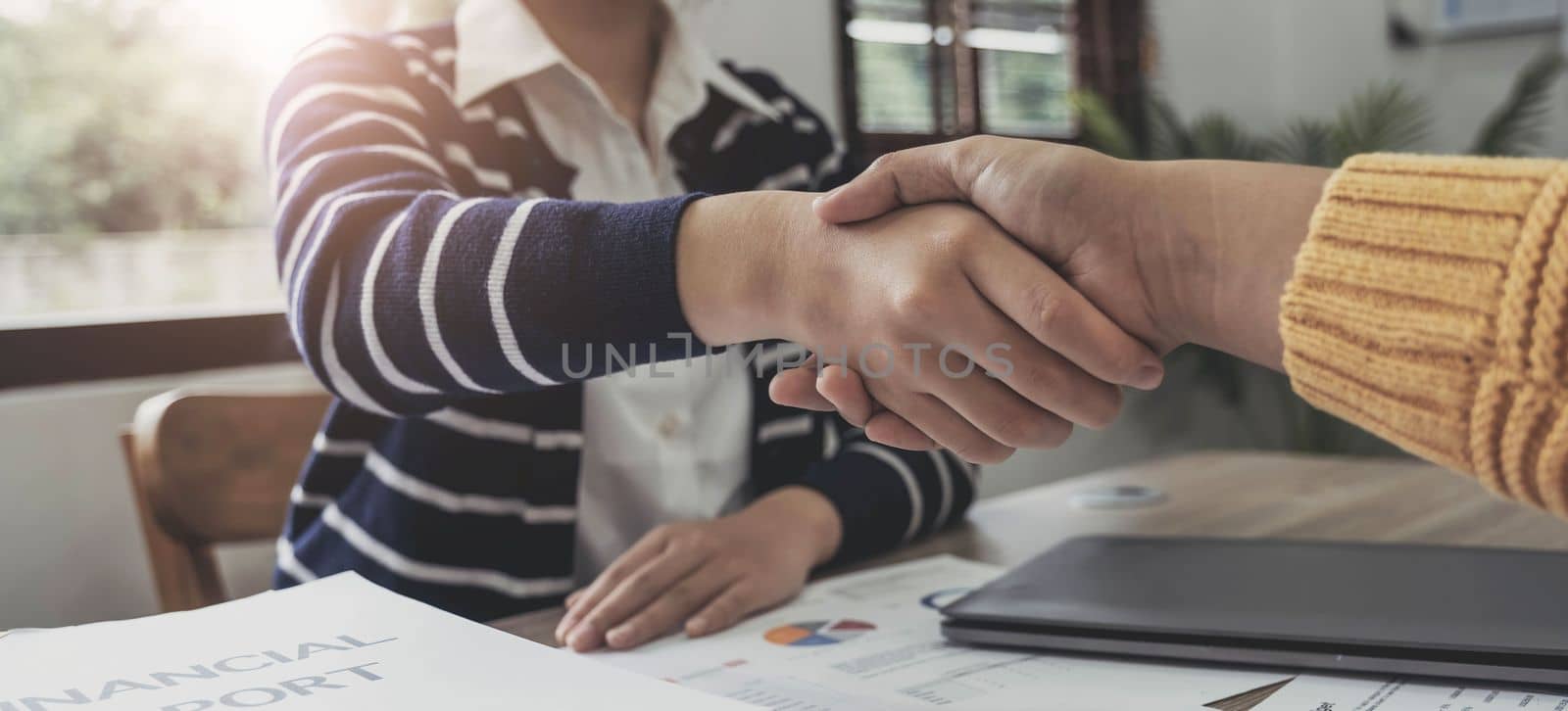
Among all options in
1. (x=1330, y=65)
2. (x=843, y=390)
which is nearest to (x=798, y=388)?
(x=843, y=390)

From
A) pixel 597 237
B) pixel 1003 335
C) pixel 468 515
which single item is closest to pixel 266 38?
pixel 468 515

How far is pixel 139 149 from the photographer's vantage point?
138cm

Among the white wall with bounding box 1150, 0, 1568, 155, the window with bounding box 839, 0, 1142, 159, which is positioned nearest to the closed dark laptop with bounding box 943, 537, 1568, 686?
the window with bounding box 839, 0, 1142, 159

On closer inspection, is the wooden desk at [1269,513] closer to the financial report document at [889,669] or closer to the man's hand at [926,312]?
the financial report document at [889,669]

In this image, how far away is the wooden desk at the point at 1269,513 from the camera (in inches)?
29.7

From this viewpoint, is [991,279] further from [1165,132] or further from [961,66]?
[1165,132]

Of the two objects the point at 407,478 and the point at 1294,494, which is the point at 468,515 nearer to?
the point at 407,478

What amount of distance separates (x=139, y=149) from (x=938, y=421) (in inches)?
47.7

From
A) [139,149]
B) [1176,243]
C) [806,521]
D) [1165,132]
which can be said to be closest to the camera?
[1176,243]

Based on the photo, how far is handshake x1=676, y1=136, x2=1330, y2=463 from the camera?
47 cm

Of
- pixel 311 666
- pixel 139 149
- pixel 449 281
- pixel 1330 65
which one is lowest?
pixel 311 666

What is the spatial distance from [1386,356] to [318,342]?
1.61ft

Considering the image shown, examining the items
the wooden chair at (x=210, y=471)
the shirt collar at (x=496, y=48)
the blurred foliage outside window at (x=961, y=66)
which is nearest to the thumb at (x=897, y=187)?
the shirt collar at (x=496, y=48)

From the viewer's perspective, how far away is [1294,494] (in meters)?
0.92
